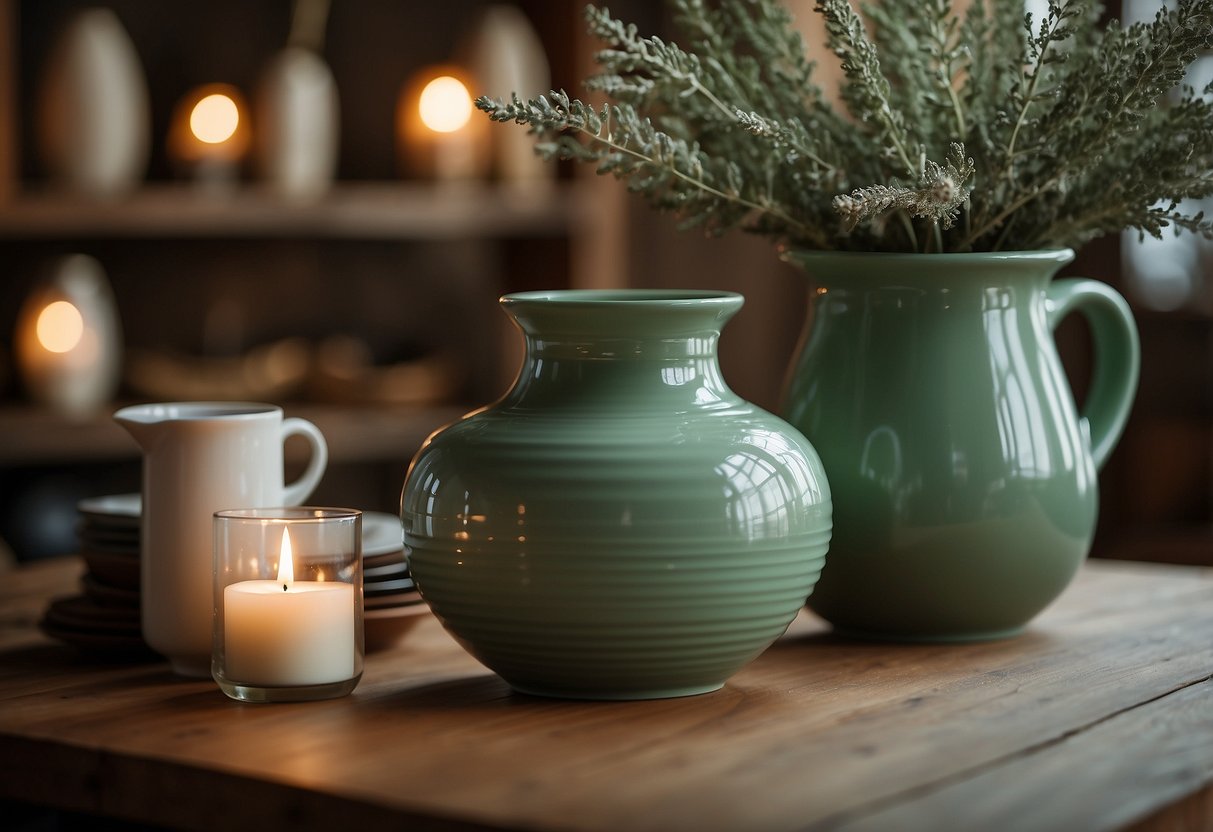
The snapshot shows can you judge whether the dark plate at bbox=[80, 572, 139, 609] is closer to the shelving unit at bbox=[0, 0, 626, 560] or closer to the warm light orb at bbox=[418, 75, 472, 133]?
the shelving unit at bbox=[0, 0, 626, 560]

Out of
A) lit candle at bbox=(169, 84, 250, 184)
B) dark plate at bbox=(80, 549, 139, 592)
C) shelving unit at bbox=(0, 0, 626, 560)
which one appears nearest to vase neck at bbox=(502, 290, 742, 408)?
dark plate at bbox=(80, 549, 139, 592)

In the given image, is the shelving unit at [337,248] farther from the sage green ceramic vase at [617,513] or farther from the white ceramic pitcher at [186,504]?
the sage green ceramic vase at [617,513]

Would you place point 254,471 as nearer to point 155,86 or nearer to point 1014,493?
point 1014,493

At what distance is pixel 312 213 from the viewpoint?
2547mm

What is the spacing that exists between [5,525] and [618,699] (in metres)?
1.81

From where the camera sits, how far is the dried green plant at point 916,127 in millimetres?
881

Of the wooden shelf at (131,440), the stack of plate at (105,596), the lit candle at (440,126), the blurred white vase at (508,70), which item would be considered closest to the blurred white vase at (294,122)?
the lit candle at (440,126)

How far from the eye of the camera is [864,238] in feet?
3.41

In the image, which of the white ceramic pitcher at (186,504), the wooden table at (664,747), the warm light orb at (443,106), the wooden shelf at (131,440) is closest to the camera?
the wooden table at (664,747)

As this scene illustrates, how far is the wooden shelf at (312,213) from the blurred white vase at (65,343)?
0.29 feet

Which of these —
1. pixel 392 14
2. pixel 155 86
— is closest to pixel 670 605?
pixel 155 86

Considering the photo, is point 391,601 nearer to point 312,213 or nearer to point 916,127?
point 916,127

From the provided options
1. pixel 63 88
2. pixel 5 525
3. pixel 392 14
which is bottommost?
pixel 5 525

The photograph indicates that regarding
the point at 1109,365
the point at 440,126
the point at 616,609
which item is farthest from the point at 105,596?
the point at 440,126
